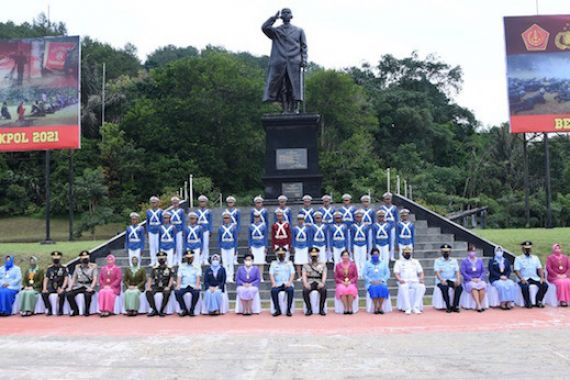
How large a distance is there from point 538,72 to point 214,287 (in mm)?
12588

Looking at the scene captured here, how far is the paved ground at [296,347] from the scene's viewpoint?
6406 millimetres

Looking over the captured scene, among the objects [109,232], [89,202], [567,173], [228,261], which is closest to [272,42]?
[228,261]

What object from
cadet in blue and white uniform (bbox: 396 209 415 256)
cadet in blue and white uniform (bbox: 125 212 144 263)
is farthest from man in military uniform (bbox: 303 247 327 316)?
cadet in blue and white uniform (bbox: 125 212 144 263)

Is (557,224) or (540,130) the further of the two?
(557,224)

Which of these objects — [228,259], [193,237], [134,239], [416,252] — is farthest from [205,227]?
[416,252]

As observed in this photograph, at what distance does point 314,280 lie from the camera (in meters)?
11.0

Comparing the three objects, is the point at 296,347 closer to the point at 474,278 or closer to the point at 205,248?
the point at 474,278

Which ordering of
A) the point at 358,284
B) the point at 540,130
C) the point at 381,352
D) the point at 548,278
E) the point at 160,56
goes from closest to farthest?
the point at 381,352 < the point at 548,278 < the point at 358,284 < the point at 540,130 < the point at 160,56

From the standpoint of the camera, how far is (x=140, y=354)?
7414mm

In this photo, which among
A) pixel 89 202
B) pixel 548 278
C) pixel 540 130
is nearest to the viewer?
pixel 548 278

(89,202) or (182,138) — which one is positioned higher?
(182,138)

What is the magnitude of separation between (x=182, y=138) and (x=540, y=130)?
2197cm

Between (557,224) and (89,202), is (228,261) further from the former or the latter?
(557,224)

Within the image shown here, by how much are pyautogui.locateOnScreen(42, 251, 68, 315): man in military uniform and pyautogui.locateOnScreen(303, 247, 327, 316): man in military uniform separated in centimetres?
438
